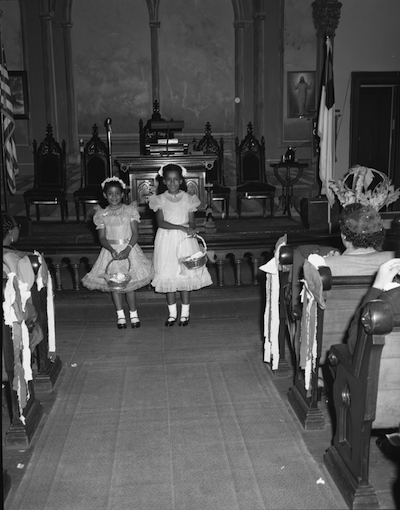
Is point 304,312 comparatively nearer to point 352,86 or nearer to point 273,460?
point 273,460

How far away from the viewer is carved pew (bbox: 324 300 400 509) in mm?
2459

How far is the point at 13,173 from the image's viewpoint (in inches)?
307

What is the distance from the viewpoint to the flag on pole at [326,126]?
7.25m

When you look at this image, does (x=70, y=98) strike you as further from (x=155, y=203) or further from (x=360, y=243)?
(x=360, y=243)

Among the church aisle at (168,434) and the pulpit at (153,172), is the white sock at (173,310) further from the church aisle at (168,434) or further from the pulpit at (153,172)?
the pulpit at (153,172)

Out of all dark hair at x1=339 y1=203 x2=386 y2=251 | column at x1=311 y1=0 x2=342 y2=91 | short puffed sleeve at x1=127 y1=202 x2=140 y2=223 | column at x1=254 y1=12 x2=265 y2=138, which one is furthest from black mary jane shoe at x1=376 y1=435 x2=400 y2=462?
column at x1=311 y1=0 x2=342 y2=91

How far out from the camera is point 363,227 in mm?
3279

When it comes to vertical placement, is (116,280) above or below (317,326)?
below

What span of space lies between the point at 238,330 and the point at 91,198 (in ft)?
13.6

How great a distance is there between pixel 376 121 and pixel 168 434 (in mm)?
9981

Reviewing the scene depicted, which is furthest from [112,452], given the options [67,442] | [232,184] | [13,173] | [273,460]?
[232,184]

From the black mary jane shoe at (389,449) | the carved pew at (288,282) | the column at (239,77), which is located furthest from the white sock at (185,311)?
the column at (239,77)

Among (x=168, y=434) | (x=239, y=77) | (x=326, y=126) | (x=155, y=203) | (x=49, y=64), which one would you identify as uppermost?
(x=49, y=64)

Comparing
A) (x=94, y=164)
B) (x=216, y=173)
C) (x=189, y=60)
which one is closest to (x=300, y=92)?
(x=189, y=60)
